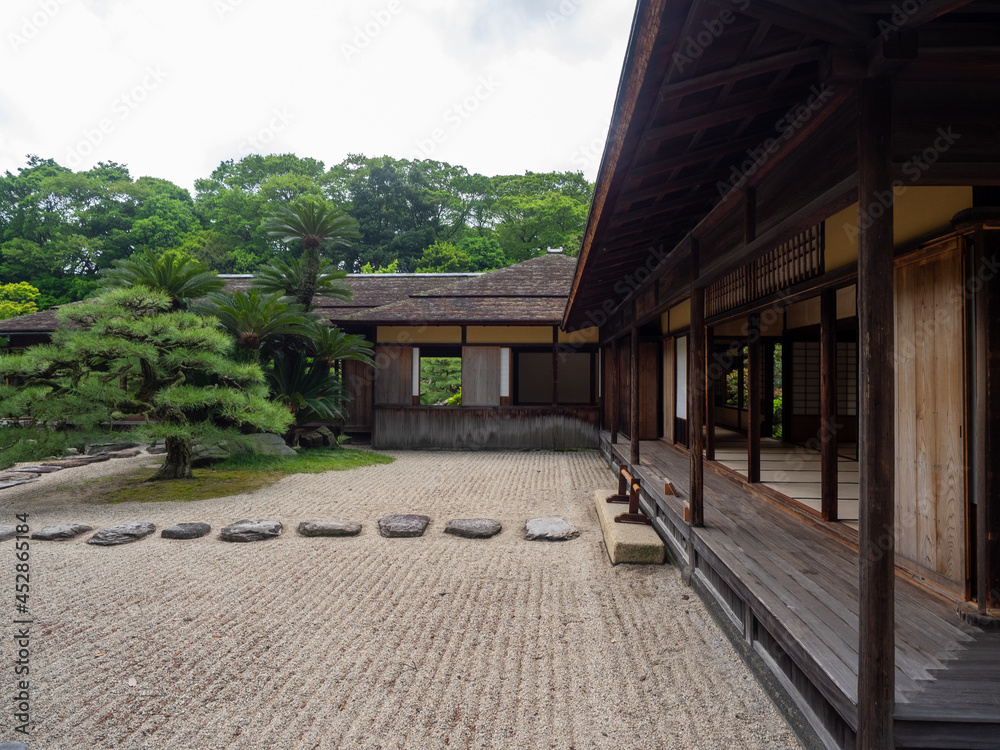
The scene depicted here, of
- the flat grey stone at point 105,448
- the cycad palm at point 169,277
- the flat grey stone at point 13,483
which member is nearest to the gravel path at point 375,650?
the flat grey stone at point 13,483

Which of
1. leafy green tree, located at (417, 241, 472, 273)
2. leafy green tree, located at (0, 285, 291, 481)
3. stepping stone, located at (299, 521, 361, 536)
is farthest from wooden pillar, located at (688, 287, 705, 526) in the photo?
leafy green tree, located at (417, 241, 472, 273)

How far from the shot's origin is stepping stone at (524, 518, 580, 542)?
5.24 metres

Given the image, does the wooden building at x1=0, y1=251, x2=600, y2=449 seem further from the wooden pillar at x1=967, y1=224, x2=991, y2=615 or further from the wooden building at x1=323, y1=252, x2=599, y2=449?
the wooden pillar at x1=967, y1=224, x2=991, y2=615

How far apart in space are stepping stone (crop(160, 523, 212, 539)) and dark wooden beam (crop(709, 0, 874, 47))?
6008 mm

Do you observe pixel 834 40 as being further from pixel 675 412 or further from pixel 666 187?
pixel 675 412

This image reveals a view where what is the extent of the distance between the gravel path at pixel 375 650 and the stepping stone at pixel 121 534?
144 mm

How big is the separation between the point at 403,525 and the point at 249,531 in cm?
155

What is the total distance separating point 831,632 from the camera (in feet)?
7.44

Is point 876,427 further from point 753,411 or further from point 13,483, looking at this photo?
point 13,483

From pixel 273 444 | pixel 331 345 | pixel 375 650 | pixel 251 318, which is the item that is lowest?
pixel 375 650

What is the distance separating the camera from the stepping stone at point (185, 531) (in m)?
5.29

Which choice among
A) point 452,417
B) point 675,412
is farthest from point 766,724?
point 452,417

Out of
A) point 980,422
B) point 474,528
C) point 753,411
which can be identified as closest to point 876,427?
point 980,422

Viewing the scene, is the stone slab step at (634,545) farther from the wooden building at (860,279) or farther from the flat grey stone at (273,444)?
the flat grey stone at (273,444)
